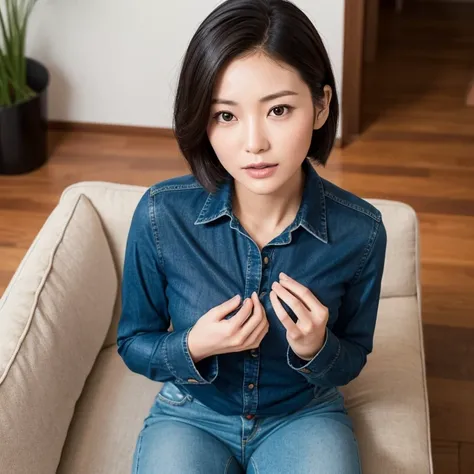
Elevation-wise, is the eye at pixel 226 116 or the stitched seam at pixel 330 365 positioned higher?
the eye at pixel 226 116

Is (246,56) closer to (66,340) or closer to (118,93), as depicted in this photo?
(66,340)

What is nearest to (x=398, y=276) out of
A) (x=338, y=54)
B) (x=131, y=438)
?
(x=131, y=438)

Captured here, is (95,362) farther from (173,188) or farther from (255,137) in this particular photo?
(255,137)

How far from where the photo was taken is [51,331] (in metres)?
1.61

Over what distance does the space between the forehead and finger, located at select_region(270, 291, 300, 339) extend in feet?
0.98

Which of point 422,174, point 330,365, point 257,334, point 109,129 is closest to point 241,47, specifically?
point 257,334

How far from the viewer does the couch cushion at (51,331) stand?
57.7 inches

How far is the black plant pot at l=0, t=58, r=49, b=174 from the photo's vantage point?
9.81 ft

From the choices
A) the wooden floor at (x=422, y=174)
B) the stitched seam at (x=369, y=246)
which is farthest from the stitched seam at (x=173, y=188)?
the wooden floor at (x=422, y=174)

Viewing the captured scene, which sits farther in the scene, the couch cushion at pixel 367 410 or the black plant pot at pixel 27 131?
the black plant pot at pixel 27 131

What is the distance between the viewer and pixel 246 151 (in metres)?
1.26

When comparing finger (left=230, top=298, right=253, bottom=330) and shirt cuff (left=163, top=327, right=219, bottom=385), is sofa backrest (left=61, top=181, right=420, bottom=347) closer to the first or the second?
shirt cuff (left=163, top=327, right=219, bottom=385)

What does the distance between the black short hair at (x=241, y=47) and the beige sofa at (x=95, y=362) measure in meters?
0.52

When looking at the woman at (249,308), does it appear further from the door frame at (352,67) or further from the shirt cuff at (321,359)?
the door frame at (352,67)
